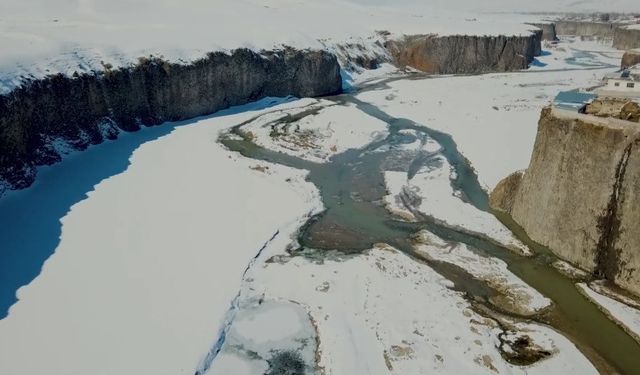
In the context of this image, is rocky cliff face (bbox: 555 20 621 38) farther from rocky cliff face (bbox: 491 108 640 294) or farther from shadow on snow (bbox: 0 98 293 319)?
shadow on snow (bbox: 0 98 293 319)

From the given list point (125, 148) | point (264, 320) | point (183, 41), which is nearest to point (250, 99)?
point (183, 41)

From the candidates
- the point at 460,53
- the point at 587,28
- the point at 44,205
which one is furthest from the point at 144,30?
the point at 587,28

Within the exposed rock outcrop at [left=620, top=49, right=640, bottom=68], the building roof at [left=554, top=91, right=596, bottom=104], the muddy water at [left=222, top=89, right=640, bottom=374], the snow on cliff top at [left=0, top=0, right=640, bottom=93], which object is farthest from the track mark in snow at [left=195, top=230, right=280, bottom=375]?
the exposed rock outcrop at [left=620, top=49, right=640, bottom=68]

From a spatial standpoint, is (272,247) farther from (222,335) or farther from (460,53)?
(460,53)

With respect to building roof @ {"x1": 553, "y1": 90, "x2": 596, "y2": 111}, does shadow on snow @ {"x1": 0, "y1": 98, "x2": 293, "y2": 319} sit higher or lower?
lower

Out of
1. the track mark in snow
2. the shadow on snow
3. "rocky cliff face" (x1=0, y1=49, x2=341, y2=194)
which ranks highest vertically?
"rocky cliff face" (x1=0, y1=49, x2=341, y2=194)

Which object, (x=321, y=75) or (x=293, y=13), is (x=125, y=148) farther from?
(x=293, y=13)

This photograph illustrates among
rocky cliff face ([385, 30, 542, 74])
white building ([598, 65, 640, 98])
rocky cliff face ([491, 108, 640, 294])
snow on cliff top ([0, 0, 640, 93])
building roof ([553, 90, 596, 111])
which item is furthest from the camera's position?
rocky cliff face ([385, 30, 542, 74])
